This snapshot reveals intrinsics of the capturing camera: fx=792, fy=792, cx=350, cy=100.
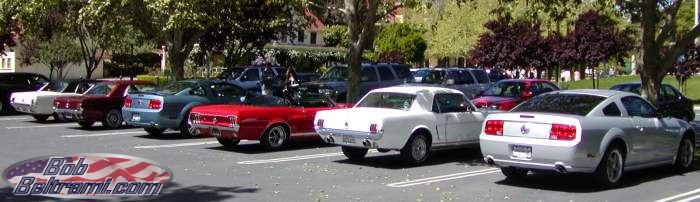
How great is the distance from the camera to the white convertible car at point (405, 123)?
1259 cm

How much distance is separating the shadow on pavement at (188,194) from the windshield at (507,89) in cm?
1272

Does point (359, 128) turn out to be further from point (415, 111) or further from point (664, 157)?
point (664, 157)

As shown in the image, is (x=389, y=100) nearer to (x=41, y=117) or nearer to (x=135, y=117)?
(x=135, y=117)

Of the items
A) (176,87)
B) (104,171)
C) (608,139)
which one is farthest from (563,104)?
(176,87)

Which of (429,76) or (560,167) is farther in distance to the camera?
(429,76)

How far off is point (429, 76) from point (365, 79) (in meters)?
3.63

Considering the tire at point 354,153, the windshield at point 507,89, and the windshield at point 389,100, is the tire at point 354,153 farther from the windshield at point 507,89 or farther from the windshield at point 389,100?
the windshield at point 507,89

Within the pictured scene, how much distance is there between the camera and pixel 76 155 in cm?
1370

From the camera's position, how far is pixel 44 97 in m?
A: 21.2

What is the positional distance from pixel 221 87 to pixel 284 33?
54.5 ft

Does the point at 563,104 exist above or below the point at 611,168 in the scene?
above

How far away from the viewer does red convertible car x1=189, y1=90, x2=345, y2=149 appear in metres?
14.5

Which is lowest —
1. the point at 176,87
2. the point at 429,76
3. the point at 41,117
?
the point at 41,117

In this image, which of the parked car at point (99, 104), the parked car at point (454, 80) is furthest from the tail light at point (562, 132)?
the parked car at point (454, 80)
